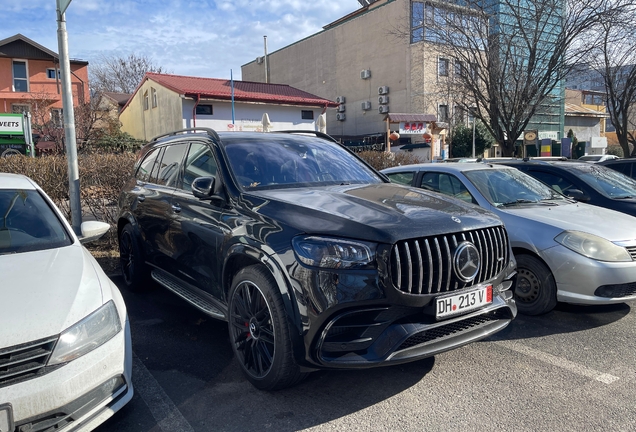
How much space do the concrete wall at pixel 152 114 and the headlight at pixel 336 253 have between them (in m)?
21.3

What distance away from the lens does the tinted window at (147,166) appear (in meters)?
5.50

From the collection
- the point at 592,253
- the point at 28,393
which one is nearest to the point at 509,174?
the point at 592,253

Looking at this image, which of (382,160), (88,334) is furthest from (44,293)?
(382,160)

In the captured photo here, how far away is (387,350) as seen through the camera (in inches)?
111

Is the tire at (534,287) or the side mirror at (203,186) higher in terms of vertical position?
the side mirror at (203,186)

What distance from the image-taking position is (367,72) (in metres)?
37.6

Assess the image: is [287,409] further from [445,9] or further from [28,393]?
[445,9]

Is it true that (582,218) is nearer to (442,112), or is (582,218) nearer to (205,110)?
(205,110)

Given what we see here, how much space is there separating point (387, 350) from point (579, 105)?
194ft

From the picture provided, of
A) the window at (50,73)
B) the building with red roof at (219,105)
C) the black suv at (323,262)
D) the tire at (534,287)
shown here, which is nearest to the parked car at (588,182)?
the tire at (534,287)

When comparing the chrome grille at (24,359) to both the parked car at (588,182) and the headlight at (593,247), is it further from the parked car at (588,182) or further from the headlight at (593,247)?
the parked car at (588,182)

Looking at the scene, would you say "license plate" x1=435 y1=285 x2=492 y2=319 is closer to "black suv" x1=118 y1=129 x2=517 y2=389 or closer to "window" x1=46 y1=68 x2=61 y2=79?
"black suv" x1=118 y1=129 x2=517 y2=389

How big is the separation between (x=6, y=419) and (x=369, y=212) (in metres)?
2.25

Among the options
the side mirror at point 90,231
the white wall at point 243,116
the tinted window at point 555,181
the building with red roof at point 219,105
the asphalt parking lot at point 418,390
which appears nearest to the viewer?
the asphalt parking lot at point 418,390
